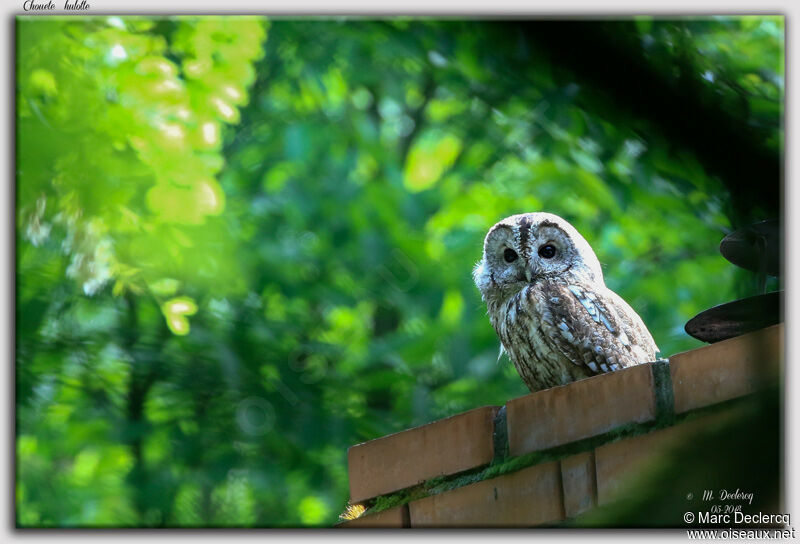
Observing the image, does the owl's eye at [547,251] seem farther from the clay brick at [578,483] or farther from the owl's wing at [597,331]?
the clay brick at [578,483]

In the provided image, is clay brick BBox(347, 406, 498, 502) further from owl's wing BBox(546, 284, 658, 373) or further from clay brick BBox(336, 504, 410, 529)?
owl's wing BBox(546, 284, 658, 373)

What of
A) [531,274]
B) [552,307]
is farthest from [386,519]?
[531,274]

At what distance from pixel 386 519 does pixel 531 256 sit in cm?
73

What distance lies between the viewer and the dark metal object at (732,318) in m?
1.23

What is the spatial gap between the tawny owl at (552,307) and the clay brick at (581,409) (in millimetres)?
338

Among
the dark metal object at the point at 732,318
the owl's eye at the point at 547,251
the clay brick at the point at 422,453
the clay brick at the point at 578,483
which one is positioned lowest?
the clay brick at the point at 578,483

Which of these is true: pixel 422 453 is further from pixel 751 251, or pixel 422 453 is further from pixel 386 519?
pixel 751 251

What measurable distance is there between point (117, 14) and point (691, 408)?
6.09 feet

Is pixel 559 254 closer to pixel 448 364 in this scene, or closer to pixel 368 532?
pixel 368 532

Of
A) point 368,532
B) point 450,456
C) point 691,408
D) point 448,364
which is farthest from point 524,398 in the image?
point 448,364

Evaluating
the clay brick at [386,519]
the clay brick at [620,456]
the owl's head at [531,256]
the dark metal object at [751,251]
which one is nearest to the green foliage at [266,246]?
the owl's head at [531,256]

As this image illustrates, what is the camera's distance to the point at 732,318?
50.4 inches

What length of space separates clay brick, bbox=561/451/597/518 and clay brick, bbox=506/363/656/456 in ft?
0.10

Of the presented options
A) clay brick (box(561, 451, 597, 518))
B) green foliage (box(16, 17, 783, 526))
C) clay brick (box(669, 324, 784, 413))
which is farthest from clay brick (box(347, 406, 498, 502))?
green foliage (box(16, 17, 783, 526))
